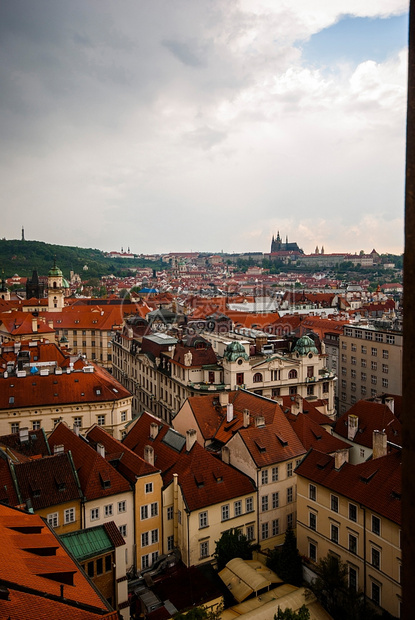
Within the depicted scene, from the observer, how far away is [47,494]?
2744 centimetres

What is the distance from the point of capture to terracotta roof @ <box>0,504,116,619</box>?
1544 cm

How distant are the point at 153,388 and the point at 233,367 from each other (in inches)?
660

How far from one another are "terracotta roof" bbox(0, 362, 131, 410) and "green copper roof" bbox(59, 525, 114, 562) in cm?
1999

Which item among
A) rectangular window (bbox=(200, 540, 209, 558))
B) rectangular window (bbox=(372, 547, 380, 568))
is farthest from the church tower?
rectangular window (bbox=(372, 547, 380, 568))

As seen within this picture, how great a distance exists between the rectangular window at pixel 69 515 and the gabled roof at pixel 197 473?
633 centimetres

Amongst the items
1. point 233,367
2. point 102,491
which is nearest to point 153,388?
point 233,367

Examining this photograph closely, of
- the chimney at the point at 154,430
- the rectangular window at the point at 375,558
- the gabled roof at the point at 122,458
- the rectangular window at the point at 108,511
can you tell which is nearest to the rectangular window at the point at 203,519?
the gabled roof at the point at 122,458

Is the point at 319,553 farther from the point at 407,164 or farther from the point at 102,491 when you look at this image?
the point at 407,164

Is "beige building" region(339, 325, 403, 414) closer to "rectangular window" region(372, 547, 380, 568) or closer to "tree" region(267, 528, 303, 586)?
"tree" region(267, 528, 303, 586)

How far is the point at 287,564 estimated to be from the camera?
1134 inches

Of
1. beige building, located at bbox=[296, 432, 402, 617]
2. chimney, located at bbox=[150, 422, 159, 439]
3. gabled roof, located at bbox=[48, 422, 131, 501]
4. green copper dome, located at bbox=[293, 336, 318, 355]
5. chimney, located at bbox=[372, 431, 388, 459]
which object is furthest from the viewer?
green copper dome, located at bbox=[293, 336, 318, 355]

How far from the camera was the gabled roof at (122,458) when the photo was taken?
3019 centimetres

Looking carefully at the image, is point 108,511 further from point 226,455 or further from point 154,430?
point 226,455

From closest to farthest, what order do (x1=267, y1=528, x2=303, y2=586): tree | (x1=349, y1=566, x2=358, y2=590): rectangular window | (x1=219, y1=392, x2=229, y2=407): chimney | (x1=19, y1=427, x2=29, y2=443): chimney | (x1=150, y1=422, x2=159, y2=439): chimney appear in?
1. (x1=349, y1=566, x2=358, y2=590): rectangular window
2. (x1=267, y1=528, x2=303, y2=586): tree
3. (x1=19, y1=427, x2=29, y2=443): chimney
4. (x1=150, y1=422, x2=159, y2=439): chimney
5. (x1=219, y1=392, x2=229, y2=407): chimney
